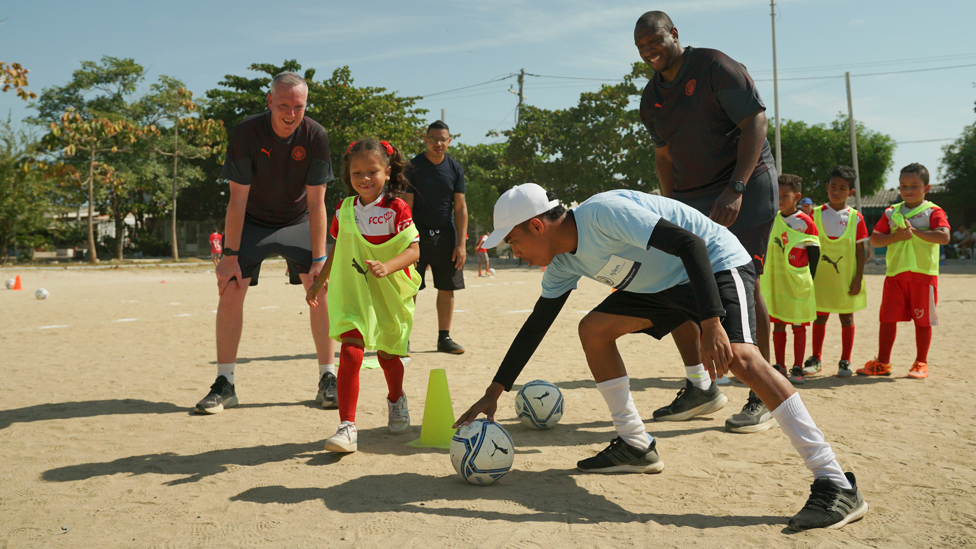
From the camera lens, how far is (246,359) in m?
7.30

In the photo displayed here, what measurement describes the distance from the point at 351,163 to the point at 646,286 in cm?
198

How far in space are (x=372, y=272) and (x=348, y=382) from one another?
64 centimetres

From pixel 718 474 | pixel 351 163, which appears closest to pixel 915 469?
pixel 718 474

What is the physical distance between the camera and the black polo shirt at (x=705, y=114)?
4062mm

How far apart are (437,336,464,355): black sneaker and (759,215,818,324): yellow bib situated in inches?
123

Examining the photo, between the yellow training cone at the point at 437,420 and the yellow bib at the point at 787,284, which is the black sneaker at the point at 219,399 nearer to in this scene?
the yellow training cone at the point at 437,420

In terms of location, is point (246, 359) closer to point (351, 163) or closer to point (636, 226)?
point (351, 163)

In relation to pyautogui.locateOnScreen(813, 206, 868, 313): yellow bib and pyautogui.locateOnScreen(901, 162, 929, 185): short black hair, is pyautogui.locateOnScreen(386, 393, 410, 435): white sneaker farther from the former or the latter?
pyautogui.locateOnScreen(901, 162, 929, 185): short black hair

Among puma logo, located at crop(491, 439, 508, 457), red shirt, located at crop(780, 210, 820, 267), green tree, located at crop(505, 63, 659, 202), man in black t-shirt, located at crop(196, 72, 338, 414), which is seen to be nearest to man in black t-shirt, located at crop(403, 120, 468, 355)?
man in black t-shirt, located at crop(196, 72, 338, 414)

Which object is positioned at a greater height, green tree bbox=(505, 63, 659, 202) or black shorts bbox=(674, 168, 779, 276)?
green tree bbox=(505, 63, 659, 202)

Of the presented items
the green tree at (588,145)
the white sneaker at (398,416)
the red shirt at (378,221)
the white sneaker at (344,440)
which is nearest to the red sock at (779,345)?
the white sneaker at (398,416)

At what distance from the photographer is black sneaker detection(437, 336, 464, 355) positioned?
24.3 feet

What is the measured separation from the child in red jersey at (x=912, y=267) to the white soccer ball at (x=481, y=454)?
4.15m

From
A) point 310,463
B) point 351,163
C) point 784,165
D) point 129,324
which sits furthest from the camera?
point 784,165
